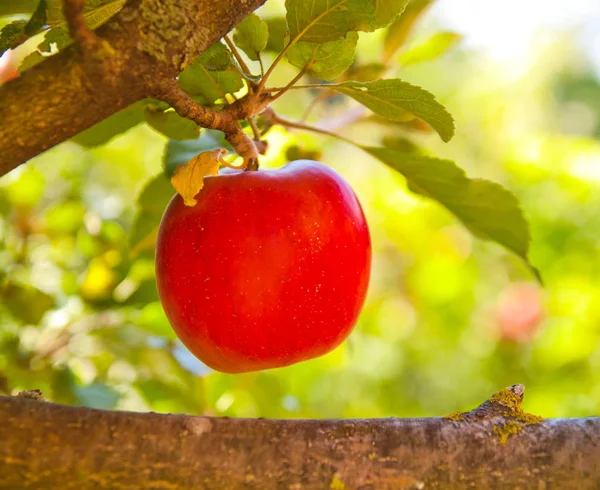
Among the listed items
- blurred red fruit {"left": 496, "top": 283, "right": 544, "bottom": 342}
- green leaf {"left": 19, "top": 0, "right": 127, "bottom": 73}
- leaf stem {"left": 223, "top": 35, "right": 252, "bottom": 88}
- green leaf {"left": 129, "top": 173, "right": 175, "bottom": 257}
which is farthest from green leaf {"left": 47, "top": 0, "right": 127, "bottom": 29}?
blurred red fruit {"left": 496, "top": 283, "right": 544, "bottom": 342}

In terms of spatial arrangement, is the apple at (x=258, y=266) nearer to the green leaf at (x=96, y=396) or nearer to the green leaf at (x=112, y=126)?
the green leaf at (x=112, y=126)

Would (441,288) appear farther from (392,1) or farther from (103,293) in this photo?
(392,1)

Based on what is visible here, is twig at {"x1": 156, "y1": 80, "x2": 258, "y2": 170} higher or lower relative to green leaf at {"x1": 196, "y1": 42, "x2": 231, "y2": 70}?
A: lower

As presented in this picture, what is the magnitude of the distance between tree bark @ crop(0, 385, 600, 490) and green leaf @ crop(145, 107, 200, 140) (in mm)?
265

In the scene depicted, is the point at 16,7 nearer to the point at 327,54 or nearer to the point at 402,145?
the point at 327,54

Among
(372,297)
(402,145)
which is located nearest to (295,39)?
(402,145)

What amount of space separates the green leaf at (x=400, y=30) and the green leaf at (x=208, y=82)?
43cm

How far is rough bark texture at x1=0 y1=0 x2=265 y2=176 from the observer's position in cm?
37

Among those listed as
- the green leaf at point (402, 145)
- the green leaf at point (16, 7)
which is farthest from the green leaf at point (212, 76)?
the green leaf at point (402, 145)

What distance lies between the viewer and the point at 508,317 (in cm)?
164

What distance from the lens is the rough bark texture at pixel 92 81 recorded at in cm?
37

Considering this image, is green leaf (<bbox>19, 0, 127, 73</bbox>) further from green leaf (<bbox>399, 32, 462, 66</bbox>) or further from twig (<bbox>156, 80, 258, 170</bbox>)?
green leaf (<bbox>399, 32, 462, 66</bbox>)

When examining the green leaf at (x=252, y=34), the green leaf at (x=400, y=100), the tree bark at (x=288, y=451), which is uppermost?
the green leaf at (x=252, y=34)

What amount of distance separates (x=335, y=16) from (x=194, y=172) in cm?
16
